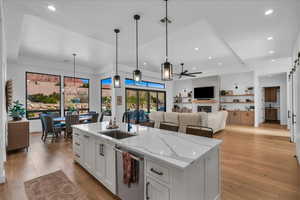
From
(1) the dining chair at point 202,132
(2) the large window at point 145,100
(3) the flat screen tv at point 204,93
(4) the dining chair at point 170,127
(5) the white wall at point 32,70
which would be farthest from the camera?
(3) the flat screen tv at point 204,93

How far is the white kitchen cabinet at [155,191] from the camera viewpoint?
1.38 metres

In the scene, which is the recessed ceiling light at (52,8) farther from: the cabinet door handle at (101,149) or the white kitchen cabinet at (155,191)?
the white kitchen cabinet at (155,191)

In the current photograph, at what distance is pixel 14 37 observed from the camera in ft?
11.5

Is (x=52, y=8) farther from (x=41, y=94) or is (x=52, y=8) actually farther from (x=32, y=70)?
(x=41, y=94)

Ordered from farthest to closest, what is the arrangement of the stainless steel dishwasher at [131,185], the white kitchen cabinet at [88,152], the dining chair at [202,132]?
the white kitchen cabinet at [88,152], the dining chair at [202,132], the stainless steel dishwasher at [131,185]

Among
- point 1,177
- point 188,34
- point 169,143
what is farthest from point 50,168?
point 188,34

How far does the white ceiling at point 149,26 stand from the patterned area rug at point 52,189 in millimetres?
3101

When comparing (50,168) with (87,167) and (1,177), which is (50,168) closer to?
(1,177)

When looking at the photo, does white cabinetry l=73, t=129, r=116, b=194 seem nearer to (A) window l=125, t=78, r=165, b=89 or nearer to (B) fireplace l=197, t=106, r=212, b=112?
(A) window l=125, t=78, r=165, b=89

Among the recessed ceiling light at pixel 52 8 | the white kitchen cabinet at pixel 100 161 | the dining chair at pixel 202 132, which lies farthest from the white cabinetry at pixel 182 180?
the recessed ceiling light at pixel 52 8

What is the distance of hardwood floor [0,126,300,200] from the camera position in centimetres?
212

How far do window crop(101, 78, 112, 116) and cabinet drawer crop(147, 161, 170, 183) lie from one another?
630cm

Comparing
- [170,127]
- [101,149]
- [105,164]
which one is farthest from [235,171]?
[101,149]

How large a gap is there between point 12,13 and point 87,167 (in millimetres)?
3202
